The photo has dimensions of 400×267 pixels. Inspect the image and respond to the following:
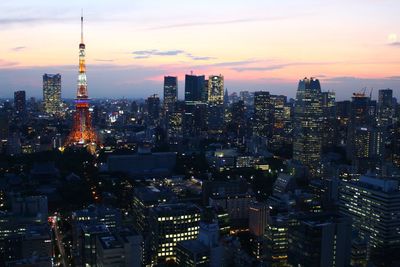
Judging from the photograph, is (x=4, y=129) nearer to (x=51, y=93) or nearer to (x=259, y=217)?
(x=259, y=217)

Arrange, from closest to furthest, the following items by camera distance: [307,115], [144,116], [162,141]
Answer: [307,115], [162,141], [144,116]

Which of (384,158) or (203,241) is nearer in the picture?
(203,241)

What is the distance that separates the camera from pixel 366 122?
116 feet

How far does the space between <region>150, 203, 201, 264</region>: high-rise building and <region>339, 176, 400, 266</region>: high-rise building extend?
4426mm

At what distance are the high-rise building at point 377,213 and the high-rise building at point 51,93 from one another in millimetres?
43745

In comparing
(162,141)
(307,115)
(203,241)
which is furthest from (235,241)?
(162,141)

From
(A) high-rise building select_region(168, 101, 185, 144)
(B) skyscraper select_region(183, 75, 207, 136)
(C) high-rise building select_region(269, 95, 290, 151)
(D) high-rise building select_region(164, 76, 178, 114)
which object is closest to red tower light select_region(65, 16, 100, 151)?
(A) high-rise building select_region(168, 101, 185, 144)

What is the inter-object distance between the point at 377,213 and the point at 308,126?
16689 millimetres

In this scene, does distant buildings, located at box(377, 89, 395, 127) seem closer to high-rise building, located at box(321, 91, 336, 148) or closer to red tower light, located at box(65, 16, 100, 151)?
high-rise building, located at box(321, 91, 336, 148)

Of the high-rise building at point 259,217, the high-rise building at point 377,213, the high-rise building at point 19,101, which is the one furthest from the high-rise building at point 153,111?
the high-rise building at point 377,213

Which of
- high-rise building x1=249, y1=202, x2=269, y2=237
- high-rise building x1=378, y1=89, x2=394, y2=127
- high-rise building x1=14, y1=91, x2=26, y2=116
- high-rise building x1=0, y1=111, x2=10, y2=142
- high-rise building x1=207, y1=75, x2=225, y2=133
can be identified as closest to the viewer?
high-rise building x1=249, y1=202, x2=269, y2=237

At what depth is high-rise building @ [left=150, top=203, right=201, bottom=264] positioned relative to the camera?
1209 centimetres

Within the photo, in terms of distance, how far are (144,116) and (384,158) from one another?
3053 centimetres

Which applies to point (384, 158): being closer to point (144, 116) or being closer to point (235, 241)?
point (235, 241)
